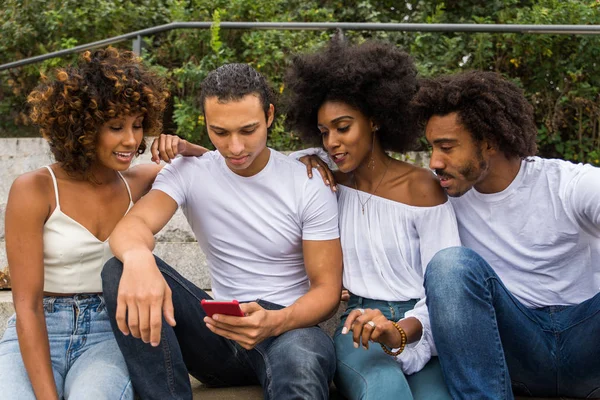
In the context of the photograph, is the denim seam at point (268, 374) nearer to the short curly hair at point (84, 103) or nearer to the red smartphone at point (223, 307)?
the red smartphone at point (223, 307)

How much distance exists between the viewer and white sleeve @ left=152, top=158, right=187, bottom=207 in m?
3.01

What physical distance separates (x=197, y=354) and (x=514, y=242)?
4.43 feet

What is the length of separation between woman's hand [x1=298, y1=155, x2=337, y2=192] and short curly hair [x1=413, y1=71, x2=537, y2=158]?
469mm

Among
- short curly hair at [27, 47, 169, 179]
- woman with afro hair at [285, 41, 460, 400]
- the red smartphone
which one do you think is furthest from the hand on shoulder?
short curly hair at [27, 47, 169, 179]

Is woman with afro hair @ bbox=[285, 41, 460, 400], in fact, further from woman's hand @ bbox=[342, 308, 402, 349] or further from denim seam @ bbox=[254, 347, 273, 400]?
denim seam @ bbox=[254, 347, 273, 400]

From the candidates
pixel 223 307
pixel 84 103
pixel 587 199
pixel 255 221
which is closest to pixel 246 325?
pixel 223 307

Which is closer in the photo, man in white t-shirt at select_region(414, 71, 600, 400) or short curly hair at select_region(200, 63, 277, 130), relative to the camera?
man in white t-shirt at select_region(414, 71, 600, 400)

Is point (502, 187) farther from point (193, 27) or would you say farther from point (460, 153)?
point (193, 27)

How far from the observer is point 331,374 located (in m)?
2.72

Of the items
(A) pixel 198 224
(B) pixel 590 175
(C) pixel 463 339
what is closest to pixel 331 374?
(C) pixel 463 339

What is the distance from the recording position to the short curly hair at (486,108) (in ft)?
9.76

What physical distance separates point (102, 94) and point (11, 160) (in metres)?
2.88

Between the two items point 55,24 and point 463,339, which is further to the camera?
point 55,24

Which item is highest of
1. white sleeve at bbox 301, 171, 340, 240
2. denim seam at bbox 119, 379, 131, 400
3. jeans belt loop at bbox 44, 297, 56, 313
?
white sleeve at bbox 301, 171, 340, 240
